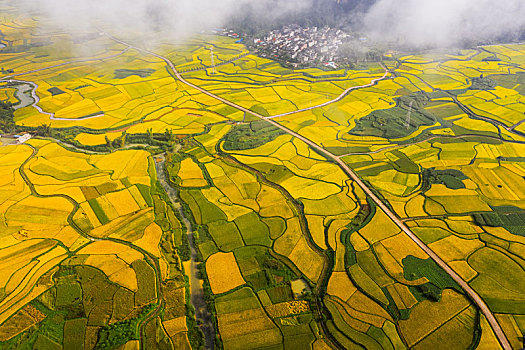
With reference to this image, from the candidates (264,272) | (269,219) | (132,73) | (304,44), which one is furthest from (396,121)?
(132,73)

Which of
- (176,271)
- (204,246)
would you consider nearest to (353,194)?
(204,246)

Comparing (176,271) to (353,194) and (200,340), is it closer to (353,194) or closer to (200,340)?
(200,340)

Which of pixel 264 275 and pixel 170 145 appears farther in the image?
pixel 170 145

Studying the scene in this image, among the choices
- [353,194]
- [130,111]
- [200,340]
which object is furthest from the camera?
[130,111]

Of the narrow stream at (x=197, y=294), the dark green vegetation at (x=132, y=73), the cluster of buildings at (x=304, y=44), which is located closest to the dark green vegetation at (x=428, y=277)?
the narrow stream at (x=197, y=294)

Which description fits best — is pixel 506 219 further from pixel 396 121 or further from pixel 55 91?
pixel 55 91
